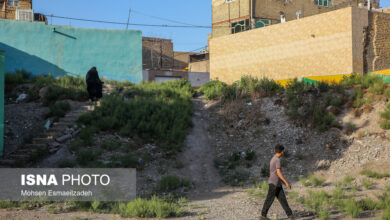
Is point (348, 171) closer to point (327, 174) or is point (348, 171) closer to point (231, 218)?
point (327, 174)

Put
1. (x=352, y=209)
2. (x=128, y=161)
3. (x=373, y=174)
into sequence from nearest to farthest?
1. (x=352, y=209)
2. (x=373, y=174)
3. (x=128, y=161)

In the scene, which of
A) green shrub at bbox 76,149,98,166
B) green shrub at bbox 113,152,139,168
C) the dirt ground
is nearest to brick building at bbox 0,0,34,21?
the dirt ground

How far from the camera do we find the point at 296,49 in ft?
81.6

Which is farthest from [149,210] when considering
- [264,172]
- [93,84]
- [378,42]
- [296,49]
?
[378,42]

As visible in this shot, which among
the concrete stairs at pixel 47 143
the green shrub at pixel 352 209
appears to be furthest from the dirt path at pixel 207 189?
the concrete stairs at pixel 47 143

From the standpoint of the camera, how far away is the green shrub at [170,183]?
11.4 m

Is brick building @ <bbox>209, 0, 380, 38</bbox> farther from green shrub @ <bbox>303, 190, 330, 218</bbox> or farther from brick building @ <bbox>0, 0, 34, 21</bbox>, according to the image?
green shrub @ <bbox>303, 190, 330, 218</bbox>

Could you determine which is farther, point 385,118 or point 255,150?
point 255,150

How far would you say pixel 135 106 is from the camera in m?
16.8

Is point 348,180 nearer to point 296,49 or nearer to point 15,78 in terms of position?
point 296,49

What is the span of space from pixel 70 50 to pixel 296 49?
13657 mm

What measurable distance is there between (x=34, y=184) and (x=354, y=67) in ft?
58.0

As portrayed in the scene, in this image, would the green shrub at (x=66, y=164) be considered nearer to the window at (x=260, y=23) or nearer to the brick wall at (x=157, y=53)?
the window at (x=260, y=23)

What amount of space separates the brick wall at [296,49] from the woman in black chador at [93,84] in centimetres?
1102
